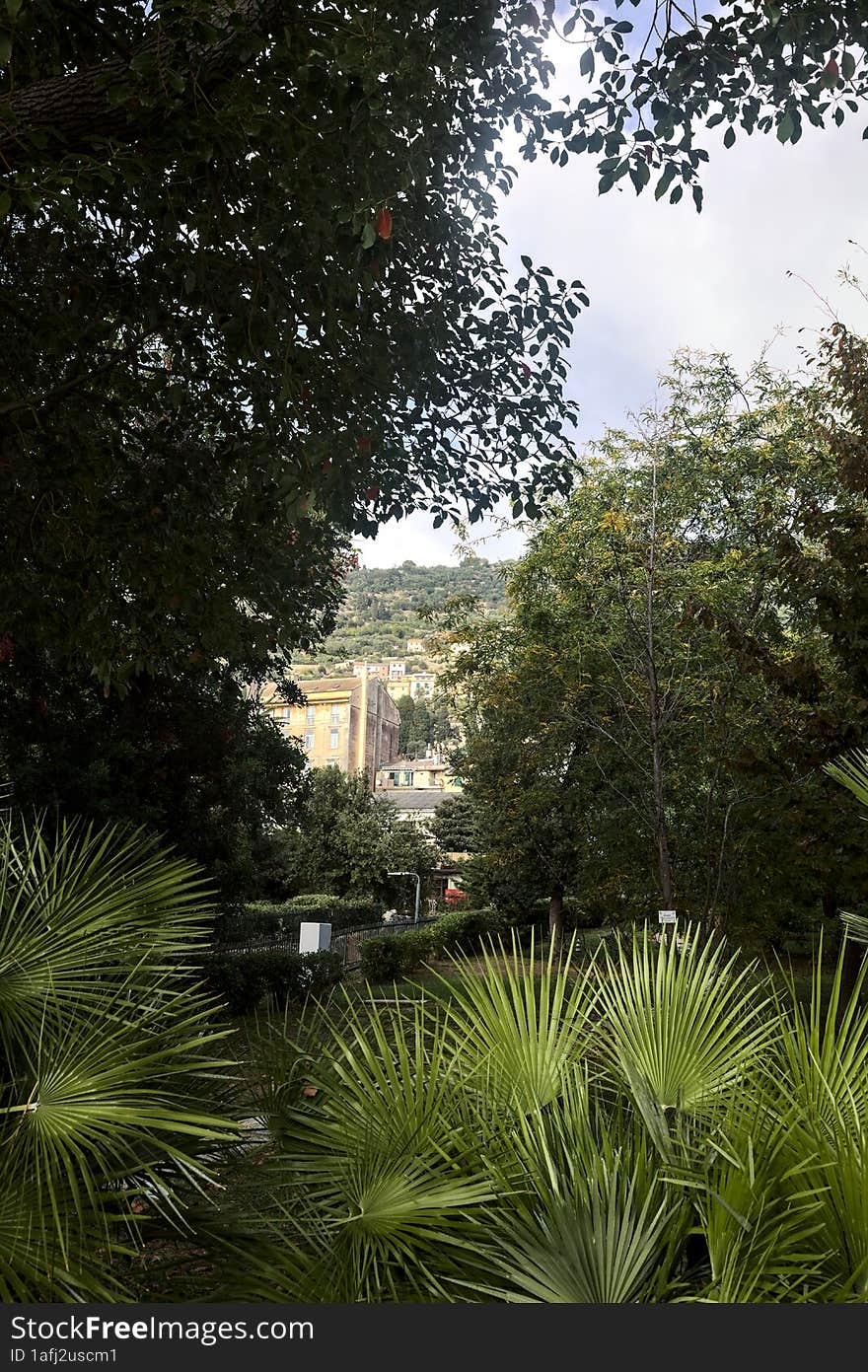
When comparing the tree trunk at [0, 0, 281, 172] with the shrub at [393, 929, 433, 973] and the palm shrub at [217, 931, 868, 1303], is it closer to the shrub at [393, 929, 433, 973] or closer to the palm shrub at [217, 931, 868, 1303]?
the palm shrub at [217, 931, 868, 1303]

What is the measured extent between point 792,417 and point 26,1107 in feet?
41.6

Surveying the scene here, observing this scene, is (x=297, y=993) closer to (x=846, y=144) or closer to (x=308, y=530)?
(x=308, y=530)

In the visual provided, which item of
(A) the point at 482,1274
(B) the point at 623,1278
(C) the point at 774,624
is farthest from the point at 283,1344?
(C) the point at 774,624

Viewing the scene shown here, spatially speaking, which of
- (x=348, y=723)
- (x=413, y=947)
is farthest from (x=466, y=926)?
(x=348, y=723)

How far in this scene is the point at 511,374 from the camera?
21.8ft

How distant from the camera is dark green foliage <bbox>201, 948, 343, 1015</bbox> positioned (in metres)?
10.9

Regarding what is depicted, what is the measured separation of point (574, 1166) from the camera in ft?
6.49

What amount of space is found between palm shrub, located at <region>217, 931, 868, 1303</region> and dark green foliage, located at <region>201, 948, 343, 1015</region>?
863cm

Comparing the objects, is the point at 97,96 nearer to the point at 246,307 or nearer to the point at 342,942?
the point at 246,307

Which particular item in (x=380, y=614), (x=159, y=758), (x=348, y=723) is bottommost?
(x=159, y=758)

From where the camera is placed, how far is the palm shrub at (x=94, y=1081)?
1.86 metres

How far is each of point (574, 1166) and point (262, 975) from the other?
1038cm

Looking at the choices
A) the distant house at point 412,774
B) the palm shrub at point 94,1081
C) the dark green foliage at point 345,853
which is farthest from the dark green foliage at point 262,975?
the distant house at point 412,774

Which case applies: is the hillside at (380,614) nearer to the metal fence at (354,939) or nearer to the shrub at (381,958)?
the metal fence at (354,939)
